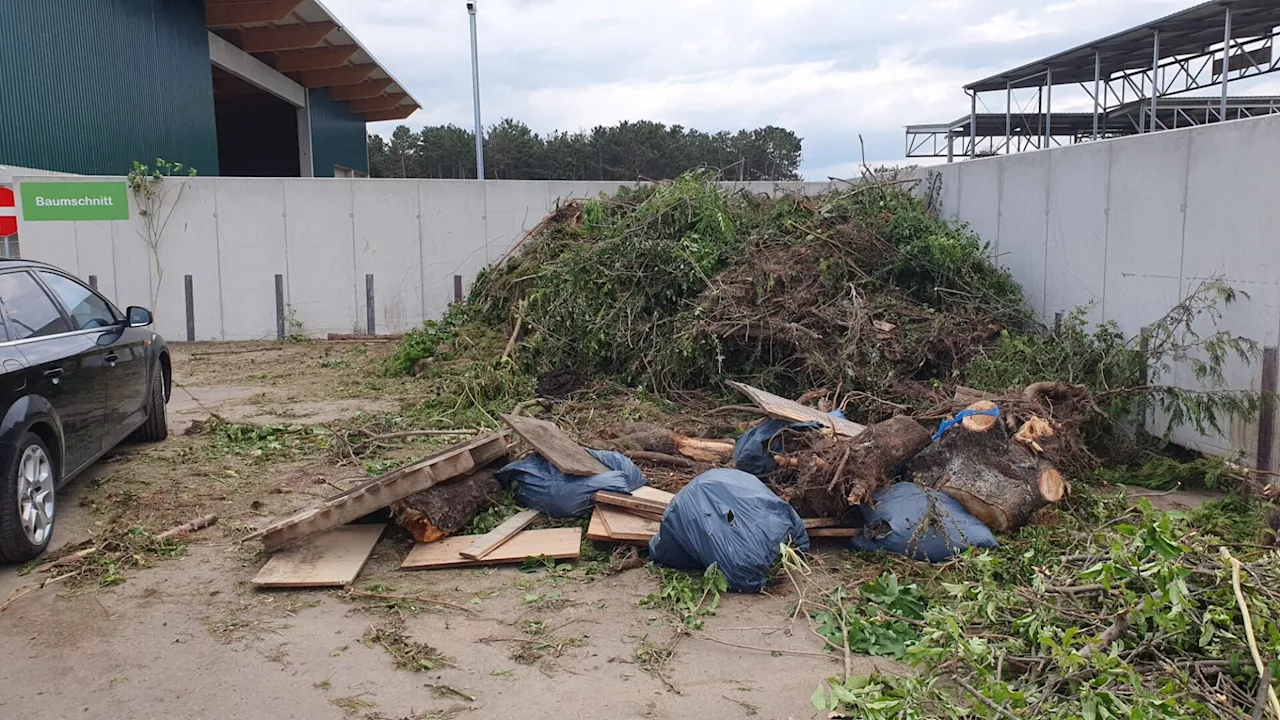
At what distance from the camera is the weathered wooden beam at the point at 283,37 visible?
83.0 feet

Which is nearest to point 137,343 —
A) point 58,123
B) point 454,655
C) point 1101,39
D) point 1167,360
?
point 454,655

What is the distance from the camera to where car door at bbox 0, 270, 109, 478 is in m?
5.64

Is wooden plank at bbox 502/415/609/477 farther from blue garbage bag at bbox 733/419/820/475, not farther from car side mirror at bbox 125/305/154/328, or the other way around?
car side mirror at bbox 125/305/154/328

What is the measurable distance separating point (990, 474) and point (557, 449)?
9.19 feet

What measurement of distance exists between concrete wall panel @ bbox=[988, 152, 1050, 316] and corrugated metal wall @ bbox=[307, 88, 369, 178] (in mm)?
27337

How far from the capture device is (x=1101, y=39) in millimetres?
20188

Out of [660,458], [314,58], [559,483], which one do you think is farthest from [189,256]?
[314,58]

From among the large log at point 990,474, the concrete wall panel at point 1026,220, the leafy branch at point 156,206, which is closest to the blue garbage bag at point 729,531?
the large log at point 990,474

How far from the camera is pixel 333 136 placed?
119 ft

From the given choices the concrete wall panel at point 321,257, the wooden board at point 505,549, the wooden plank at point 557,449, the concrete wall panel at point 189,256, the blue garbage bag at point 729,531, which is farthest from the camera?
the concrete wall panel at point 321,257

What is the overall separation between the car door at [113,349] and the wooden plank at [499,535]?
3.06 meters

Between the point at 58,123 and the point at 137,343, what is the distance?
39.9 ft

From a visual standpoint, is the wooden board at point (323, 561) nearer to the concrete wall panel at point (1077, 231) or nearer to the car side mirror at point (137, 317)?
the car side mirror at point (137, 317)

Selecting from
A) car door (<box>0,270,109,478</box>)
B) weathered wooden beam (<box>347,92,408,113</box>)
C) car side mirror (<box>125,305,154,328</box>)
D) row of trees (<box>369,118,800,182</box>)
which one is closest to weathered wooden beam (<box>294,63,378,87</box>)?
weathered wooden beam (<box>347,92,408,113</box>)
